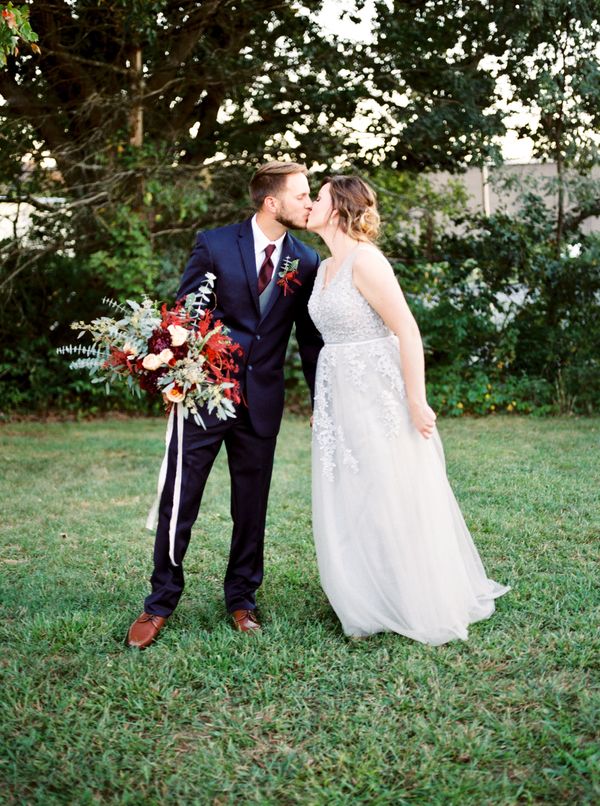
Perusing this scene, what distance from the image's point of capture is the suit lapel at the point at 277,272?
3883mm

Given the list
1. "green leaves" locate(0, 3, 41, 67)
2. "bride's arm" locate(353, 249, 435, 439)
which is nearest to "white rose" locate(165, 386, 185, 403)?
"bride's arm" locate(353, 249, 435, 439)

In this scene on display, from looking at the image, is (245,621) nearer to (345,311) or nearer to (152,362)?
(152,362)

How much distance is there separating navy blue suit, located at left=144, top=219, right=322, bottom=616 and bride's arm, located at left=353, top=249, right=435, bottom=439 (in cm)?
42

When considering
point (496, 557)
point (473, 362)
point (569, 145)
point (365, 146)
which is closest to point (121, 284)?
point (365, 146)

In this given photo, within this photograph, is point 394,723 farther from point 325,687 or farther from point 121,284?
point 121,284

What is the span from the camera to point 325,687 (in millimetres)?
3277

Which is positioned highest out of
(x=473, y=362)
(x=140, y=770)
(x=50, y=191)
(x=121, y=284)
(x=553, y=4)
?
(x=553, y=4)

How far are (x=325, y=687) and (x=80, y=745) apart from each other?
921 mm

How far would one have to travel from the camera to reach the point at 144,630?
3738 mm

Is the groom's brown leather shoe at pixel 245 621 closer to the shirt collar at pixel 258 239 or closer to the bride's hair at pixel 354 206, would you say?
the shirt collar at pixel 258 239

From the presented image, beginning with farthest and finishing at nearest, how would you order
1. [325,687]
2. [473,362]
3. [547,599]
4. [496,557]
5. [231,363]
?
[473,362]
[496,557]
[547,599]
[231,363]
[325,687]

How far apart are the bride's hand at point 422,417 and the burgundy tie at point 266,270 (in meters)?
0.86

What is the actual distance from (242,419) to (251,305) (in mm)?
518

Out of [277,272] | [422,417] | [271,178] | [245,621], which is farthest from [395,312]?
[245,621]
